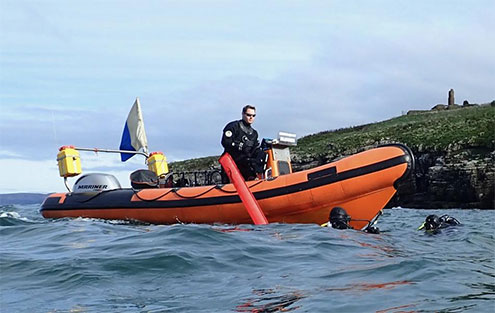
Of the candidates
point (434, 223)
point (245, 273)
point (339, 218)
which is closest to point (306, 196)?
point (339, 218)

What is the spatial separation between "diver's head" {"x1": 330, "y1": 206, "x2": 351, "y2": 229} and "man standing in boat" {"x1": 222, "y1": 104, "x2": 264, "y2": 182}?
207 cm

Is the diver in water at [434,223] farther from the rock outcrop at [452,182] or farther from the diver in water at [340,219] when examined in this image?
the rock outcrop at [452,182]

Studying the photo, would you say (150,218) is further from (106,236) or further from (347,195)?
(347,195)

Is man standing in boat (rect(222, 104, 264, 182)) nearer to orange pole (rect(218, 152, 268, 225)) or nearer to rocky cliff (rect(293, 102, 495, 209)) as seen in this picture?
orange pole (rect(218, 152, 268, 225))

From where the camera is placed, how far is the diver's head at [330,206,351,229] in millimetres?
8156

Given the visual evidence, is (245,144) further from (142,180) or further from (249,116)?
Answer: (142,180)

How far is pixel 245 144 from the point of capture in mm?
9867

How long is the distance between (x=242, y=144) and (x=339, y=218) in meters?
2.34

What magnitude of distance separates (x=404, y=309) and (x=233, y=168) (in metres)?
5.93

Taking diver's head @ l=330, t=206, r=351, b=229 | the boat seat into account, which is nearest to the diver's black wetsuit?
diver's head @ l=330, t=206, r=351, b=229

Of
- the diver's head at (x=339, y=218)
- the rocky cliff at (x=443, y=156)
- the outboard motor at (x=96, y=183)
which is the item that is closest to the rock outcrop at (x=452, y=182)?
the rocky cliff at (x=443, y=156)

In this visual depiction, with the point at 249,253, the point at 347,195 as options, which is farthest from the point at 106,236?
the point at 347,195

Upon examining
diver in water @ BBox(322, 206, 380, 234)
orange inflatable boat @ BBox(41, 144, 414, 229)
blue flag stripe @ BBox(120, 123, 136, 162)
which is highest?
blue flag stripe @ BBox(120, 123, 136, 162)

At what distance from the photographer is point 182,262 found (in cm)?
547
